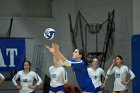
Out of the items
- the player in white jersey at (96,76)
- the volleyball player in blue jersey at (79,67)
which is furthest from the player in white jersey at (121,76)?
the volleyball player in blue jersey at (79,67)

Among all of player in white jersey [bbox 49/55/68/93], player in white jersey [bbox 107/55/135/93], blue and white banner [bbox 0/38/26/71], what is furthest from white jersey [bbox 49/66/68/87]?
blue and white banner [bbox 0/38/26/71]

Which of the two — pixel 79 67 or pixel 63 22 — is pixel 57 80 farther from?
pixel 63 22

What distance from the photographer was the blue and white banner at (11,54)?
12.9 m

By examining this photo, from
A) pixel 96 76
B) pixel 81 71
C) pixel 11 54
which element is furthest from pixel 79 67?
pixel 11 54

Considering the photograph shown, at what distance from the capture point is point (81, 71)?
770cm

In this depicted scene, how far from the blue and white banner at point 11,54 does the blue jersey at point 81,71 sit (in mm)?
5450

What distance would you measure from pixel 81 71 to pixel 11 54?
5.77 meters

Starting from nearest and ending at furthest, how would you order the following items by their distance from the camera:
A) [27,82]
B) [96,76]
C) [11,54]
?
[27,82] < [96,76] < [11,54]

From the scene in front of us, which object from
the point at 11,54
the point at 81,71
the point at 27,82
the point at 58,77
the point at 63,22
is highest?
the point at 63,22

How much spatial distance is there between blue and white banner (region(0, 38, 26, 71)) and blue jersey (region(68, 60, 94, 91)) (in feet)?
17.9

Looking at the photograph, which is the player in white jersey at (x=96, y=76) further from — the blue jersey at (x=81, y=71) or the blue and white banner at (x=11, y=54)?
the blue jersey at (x=81, y=71)

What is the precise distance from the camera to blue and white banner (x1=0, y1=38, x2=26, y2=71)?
12.9 m

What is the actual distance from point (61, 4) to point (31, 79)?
4909 millimetres

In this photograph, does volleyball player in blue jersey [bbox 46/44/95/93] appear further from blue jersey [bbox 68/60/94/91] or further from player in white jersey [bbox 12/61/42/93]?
player in white jersey [bbox 12/61/42/93]
